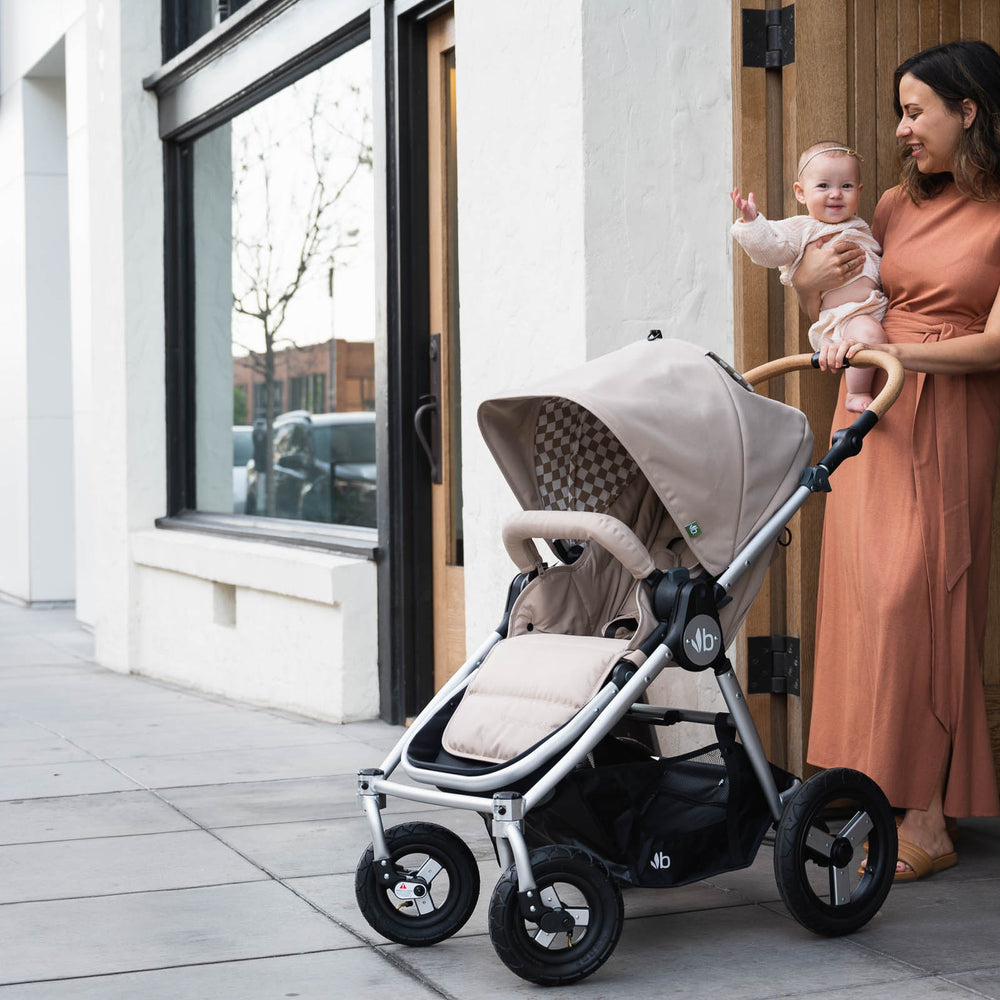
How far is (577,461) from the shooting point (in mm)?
3871

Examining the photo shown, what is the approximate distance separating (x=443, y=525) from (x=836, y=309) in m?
2.44

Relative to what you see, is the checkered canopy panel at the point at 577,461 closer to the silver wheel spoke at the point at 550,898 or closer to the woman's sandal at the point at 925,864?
the silver wheel spoke at the point at 550,898

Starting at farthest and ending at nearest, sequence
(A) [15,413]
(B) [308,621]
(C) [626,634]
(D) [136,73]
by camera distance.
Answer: (A) [15,413], (D) [136,73], (B) [308,621], (C) [626,634]

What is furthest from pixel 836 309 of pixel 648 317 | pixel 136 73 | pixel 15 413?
pixel 15 413

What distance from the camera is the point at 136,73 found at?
872cm

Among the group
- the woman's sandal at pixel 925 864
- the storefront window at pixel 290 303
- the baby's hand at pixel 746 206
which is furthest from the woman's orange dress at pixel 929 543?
the storefront window at pixel 290 303

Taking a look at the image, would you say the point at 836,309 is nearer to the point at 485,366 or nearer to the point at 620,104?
the point at 620,104

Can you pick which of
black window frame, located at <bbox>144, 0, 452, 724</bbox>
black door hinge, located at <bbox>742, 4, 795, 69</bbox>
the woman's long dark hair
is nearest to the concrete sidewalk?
black window frame, located at <bbox>144, 0, 452, 724</bbox>

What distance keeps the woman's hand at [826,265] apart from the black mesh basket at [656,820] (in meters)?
1.27

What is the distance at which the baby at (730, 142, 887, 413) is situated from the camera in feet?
13.7

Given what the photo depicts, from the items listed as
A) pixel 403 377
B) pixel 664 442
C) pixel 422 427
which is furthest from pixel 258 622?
pixel 664 442

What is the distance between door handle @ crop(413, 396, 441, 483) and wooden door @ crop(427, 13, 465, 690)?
0.04 ft

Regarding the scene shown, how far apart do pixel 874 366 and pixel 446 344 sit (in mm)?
2496

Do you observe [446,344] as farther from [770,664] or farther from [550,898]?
[550,898]
